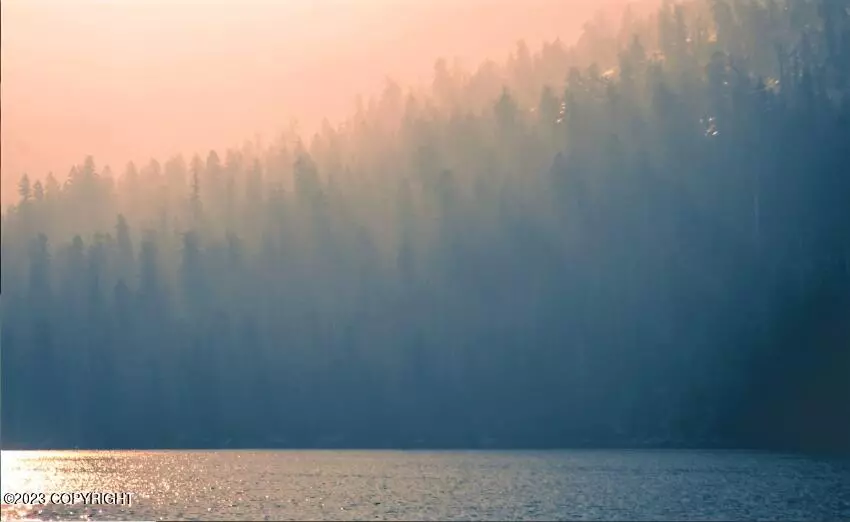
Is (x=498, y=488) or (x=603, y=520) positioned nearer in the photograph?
(x=603, y=520)

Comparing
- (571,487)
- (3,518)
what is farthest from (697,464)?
(3,518)

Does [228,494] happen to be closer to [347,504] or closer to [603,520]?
[347,504]

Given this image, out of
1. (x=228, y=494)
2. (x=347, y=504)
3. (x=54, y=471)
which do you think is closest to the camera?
(x=347, y=504)

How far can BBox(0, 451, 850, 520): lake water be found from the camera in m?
88.6

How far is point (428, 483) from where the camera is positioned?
117 m

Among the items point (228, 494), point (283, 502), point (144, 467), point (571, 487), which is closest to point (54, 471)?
point (144, 467)

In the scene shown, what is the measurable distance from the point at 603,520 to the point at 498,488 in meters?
28.0

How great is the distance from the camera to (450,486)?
11388 centimetres

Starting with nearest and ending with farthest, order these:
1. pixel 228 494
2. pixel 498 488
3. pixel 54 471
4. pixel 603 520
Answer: pixel 603 520, pixel 228 494, pixel 498 488, pixel 54 471

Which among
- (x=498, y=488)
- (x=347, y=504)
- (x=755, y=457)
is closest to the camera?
(x=347, y=504)

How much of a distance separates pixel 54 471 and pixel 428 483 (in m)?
58.2

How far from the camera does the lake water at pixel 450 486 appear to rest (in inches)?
3487

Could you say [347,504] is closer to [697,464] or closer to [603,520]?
[603,520]

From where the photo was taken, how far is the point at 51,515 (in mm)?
86688
